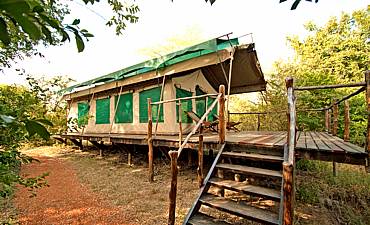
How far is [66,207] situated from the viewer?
12.6 feet

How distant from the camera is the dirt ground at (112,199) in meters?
3.45

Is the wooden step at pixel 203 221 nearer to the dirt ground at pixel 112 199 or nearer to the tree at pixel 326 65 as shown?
the dirt ground at pixel 112 199

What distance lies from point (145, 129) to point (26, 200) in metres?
3.81

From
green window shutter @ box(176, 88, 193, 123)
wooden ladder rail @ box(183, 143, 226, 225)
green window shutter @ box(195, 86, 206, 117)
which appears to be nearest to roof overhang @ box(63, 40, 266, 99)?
green window shutter @ box(176, 88, 193, 123)

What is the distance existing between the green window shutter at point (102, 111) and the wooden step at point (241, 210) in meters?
6.95

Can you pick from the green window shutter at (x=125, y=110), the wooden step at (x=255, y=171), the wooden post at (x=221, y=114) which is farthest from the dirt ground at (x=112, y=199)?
the green window shutter at (x=125, y=110)

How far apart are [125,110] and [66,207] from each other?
4698mm

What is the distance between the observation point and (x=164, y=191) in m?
4.59

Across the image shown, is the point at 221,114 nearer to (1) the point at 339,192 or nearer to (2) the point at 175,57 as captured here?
(2) the point at 175,57

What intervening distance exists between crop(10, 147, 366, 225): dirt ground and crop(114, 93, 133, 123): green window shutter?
218 centimetres

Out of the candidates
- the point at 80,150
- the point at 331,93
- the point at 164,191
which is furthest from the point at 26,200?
the point at 331,93

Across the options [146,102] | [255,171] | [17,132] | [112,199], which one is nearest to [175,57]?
[146,102]

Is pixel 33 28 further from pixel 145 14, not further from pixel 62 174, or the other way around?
pixel 62 174

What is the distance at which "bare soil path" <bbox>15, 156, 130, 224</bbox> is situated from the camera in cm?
339
